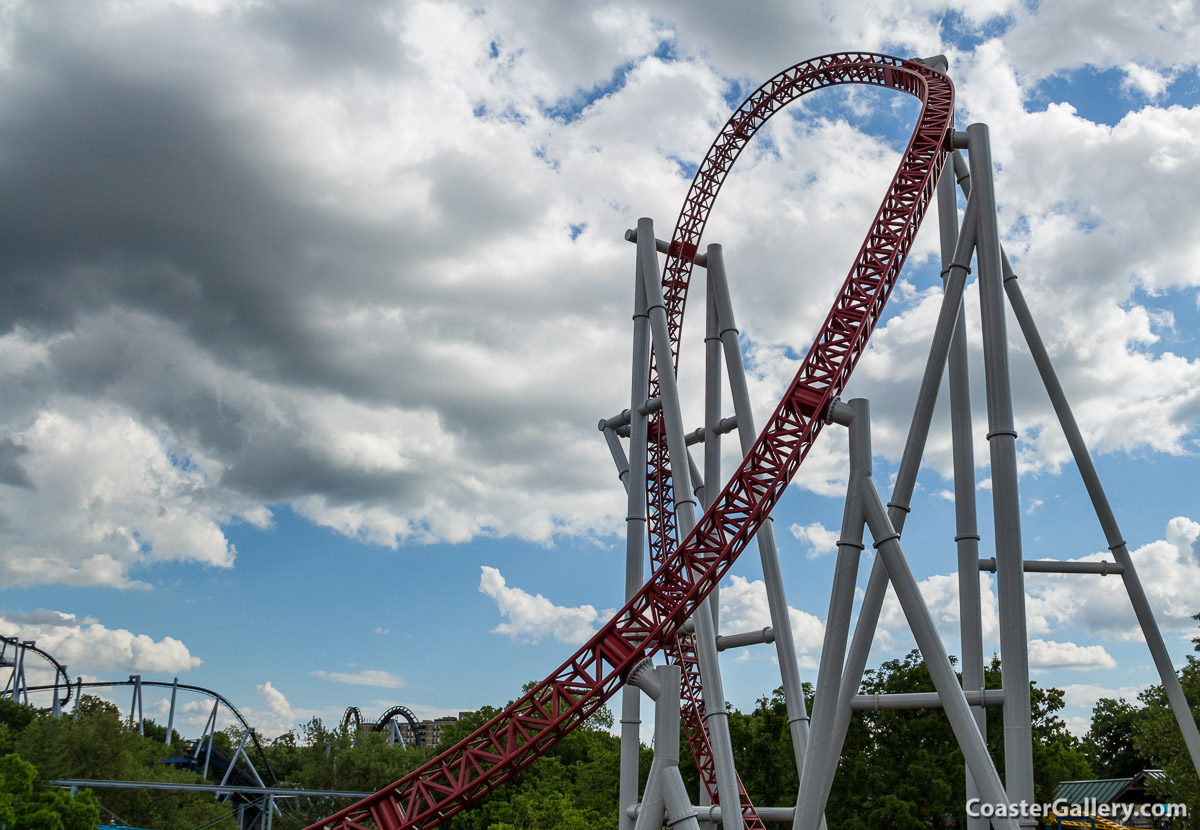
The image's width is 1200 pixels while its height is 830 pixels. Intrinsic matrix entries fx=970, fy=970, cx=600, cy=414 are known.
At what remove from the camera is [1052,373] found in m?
15.4

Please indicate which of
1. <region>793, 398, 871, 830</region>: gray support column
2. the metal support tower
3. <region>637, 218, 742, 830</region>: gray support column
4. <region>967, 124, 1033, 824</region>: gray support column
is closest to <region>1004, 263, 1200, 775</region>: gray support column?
the metal support tower

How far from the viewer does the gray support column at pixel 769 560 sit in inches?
581

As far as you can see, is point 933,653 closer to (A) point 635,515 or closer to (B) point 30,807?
(A) point 635,515

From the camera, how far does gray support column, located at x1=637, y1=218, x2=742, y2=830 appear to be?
14.1m

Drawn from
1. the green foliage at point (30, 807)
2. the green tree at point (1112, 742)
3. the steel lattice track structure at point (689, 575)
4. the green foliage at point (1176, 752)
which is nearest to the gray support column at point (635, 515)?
the steel lattice track structure at point (689, 575)

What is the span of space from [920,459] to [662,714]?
506 centimetres

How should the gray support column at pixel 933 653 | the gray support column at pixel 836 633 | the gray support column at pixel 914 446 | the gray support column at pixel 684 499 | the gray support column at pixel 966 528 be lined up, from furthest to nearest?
the gray support column at pixel 684 499 < the gray support column at pixel 966 528 < the gray support column at pixel 914 446 < the gray support column at pixel 836 633 < the gray support column at pixel 933 653

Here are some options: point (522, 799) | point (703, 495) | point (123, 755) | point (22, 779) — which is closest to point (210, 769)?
point (123, 755)

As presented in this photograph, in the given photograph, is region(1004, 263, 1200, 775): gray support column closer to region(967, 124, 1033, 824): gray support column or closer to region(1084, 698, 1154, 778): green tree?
region(967, 124, 1033, 824): gray support column

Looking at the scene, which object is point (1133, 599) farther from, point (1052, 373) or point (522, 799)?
point (522, 799)

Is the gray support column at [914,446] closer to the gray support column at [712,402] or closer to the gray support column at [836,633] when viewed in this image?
the gray support column at [836,633]

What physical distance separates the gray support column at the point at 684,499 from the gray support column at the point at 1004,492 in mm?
3808

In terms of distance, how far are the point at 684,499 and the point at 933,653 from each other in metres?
5.37

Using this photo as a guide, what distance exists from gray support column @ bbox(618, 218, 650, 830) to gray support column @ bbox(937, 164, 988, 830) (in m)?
5.58
